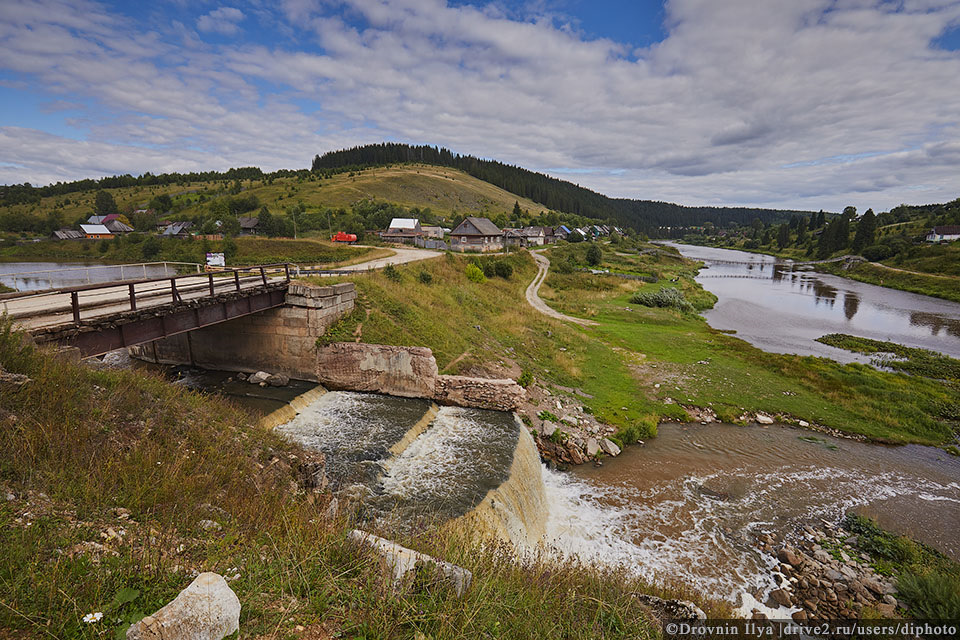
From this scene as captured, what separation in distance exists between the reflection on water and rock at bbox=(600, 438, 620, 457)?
25.9 metres

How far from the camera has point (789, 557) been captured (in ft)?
41.3

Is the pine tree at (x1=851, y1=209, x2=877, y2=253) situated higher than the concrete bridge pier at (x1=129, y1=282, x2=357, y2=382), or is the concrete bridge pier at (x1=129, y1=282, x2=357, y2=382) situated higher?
the pine tree at (x1=851, y1=209, x2=877, y2=253)

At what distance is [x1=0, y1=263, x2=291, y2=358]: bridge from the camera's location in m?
11.8

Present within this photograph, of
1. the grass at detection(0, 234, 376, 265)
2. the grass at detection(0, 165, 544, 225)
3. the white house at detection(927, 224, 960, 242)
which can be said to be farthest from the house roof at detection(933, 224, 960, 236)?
the grass at detection(0, 234, 376, 265)

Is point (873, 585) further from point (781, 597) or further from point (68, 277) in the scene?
point (68, 277)

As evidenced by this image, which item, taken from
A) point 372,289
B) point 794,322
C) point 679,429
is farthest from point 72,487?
point 794,322

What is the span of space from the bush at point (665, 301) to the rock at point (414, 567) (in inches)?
1933

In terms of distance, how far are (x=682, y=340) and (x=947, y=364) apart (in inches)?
731

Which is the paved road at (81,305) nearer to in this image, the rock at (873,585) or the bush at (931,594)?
the rock at (873,585)

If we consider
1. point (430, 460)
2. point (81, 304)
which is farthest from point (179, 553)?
point (81, 304)

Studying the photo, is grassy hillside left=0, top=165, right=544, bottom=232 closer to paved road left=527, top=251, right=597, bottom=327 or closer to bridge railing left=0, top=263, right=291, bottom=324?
paved road left=527, top=251, right=597, bottom=327

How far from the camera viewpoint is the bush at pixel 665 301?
48.8 m

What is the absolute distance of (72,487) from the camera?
17.9ft

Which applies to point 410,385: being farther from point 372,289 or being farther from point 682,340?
point 682,340
